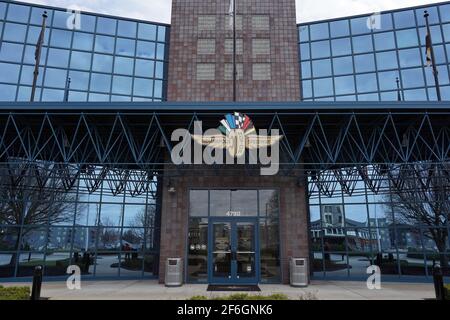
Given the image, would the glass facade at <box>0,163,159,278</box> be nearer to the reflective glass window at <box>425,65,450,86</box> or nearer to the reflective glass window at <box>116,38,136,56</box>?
the reflective glass window at <box>116,38,136,56</box>

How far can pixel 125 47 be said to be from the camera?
74.6 ft

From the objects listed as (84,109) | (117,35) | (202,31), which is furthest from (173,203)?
(117,35)

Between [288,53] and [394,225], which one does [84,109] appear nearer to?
[288,53]

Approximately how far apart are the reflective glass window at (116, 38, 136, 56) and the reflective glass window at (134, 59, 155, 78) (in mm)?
974

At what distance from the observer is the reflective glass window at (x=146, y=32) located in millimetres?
23078

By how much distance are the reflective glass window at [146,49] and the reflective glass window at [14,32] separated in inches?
296

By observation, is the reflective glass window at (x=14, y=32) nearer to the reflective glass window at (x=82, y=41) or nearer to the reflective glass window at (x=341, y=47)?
the reflective glass window at (x=82, y=41)

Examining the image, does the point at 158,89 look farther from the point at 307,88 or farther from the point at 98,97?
the point at 307,88

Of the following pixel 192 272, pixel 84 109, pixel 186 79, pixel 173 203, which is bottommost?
pixel 192 272

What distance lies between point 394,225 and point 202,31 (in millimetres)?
15801

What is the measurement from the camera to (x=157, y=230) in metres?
18.2

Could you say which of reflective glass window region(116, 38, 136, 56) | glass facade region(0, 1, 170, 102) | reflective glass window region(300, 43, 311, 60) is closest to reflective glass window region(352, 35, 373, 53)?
reflective glass window region(300, 43, 311, 60)

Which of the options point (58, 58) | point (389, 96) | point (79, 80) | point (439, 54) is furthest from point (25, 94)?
point (439, 54)

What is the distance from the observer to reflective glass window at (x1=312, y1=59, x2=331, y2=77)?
22.8 metres
